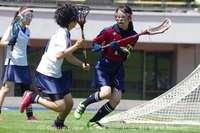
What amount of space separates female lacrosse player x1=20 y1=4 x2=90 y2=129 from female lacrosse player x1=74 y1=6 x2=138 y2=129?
657 millimetres

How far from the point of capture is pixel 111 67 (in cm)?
874

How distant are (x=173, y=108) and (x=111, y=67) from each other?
2606 millimetres

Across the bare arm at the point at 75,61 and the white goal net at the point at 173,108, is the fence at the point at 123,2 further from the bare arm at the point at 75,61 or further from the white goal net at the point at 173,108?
the bare arm at the point at 75,61

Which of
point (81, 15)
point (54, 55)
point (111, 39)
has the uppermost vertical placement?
point (81, 15)

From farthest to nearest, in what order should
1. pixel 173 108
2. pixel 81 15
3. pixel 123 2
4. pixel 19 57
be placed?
pixel 123 2 → pixel 173 108 → pixel 19 57 → pixel 81 15

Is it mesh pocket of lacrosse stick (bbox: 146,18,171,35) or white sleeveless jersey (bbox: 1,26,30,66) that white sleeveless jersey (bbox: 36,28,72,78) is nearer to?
mesh pocket of lacrosse stick (bbox: 146,18,171,35)

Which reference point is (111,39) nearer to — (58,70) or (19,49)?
(58,70)

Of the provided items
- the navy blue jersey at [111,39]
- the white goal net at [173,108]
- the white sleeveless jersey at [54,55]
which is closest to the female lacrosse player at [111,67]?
the navy blue jersey at [111,39]

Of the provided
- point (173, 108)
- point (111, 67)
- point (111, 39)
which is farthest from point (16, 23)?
point (173, 108)

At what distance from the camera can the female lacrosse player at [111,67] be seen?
28.2ft

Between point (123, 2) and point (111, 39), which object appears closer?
point (111, 39)

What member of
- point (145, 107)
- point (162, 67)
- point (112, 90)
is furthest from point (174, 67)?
point (112, 90)

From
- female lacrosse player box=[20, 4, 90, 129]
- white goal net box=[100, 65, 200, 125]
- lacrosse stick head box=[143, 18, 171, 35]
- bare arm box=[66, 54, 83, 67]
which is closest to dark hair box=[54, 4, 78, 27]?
female lacrosse player box=[20, 4, 90, 129]

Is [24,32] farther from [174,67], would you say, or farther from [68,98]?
[174,67]
